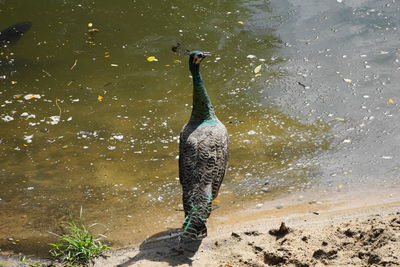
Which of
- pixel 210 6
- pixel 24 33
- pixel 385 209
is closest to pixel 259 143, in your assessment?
pixel 385 209

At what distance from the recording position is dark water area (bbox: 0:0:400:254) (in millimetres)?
6516

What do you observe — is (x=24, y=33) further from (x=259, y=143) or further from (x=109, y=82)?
(x=259, y=143)

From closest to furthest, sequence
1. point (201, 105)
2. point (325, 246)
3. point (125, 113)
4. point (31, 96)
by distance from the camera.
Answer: point (325, 246)
point (201, 105)
point (125, 113)
point (31, 96)

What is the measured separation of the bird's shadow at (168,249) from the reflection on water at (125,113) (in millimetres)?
202

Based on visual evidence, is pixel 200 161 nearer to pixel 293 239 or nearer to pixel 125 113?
pixel 293 239

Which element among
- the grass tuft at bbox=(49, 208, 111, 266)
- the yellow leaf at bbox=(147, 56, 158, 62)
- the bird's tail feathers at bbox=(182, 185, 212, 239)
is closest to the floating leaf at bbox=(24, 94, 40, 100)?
the yellow leaf at bbox=(147, 56, 158, 62)

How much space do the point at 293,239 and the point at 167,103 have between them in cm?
375

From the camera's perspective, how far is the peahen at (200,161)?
17.1 feet

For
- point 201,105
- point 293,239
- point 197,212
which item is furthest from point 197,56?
point 293,239

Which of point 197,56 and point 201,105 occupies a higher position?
point 197,56

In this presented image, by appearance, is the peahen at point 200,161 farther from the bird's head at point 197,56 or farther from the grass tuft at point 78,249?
the grass tuft at point 78,249

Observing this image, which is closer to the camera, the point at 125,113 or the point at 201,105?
the point at 201,105

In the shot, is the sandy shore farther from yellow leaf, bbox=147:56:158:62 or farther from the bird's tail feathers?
yellow leaf, bbox=147:56:158:62

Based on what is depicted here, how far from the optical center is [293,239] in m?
5.22
